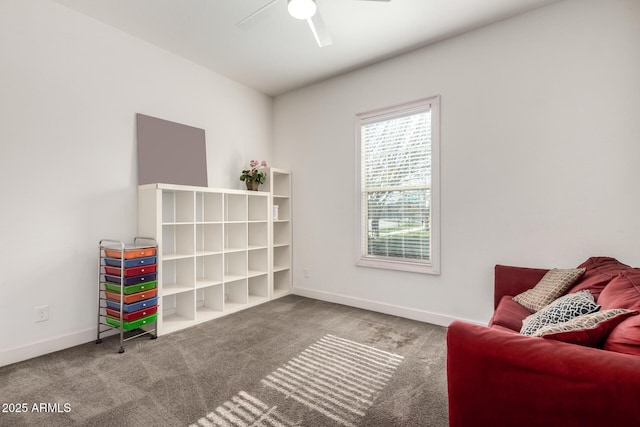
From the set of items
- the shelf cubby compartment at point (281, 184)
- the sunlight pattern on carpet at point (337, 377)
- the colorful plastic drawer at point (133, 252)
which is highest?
the shelf cubby compartment at point (281, 184)

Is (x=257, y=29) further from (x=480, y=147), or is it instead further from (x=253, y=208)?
(x=480, y=147)

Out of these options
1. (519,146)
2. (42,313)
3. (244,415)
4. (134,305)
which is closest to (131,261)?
(134,305)

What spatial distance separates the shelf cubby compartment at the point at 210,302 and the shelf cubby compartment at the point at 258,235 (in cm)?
73

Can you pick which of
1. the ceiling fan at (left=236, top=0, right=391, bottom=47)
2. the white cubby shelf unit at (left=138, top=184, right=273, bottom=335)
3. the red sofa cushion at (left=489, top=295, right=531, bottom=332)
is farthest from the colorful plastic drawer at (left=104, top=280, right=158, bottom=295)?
the red sofa cushion at (left=489, top=295, right=531, bottom=332)

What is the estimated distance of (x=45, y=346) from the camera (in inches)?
95.5

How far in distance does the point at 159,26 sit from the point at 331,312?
11.2 feet

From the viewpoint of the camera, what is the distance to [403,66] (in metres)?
3.32

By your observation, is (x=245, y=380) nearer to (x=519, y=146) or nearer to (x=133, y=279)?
(x=133, y=279)

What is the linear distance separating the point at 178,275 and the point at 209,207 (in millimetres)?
834

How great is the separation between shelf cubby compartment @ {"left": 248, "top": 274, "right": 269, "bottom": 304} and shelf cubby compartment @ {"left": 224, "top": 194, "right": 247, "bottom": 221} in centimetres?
86

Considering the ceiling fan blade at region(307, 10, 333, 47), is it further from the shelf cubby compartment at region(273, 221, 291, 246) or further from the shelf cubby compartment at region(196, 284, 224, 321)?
the shelf cubby compartment at region(196, 284, 224, 321)

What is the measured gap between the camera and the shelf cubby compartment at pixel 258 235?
3.96 metres

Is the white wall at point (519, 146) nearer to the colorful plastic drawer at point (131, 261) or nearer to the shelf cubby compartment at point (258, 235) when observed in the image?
the shelf cubby compartment at point (258, 235)

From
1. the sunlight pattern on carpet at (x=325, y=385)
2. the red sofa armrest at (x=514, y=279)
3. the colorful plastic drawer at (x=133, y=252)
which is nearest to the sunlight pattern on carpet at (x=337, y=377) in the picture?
the sunlight pattern on carpet at (x=325, y=385)
